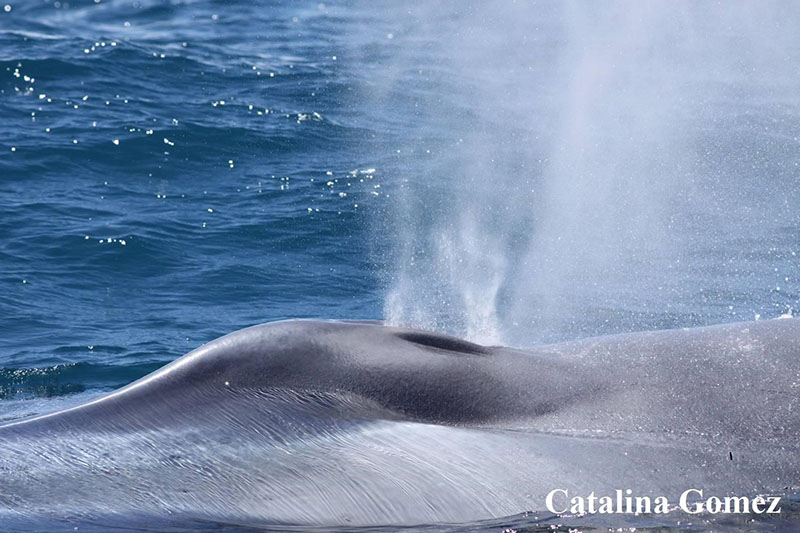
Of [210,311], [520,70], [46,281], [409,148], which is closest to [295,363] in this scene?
[210,311]

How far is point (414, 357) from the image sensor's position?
7020 mm

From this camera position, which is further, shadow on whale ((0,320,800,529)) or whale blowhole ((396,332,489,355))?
whale blowhole ((396,332,489,355))

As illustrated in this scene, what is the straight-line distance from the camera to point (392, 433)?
6727mm

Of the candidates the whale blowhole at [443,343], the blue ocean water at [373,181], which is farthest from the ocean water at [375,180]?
the whale blowhole at [443,343]

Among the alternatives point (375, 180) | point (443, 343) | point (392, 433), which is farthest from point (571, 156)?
point (392, 433)

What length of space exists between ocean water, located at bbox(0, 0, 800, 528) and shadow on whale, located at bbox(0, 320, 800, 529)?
634mm

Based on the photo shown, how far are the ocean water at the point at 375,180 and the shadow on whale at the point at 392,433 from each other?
0.63m

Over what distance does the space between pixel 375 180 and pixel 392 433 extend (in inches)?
657

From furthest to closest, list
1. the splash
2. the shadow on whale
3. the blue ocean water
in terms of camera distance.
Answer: the splash → the blue ocean water → the shadow on whale

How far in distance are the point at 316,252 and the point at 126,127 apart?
759cm

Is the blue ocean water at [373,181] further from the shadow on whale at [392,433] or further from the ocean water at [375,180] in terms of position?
the shadow on whale at [392,433]

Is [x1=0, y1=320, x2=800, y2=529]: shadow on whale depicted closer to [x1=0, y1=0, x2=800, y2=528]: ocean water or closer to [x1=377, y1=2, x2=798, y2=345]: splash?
[x1=0, y1=0, x2=800, y2=528]: ocean water

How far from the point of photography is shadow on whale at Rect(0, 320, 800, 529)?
6324mm

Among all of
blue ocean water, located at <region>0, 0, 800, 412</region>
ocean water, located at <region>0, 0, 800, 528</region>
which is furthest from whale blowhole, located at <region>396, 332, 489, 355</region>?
blue ocean water, located at <region>0, 0, 800, 412</region>
